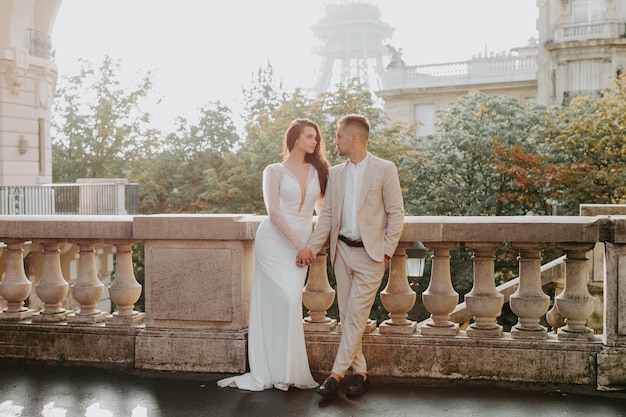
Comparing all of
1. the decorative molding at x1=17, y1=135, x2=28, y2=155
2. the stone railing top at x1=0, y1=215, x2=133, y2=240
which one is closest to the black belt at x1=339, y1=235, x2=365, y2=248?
the stone railing top at x1=0, y1=215, x2=133, y2=240

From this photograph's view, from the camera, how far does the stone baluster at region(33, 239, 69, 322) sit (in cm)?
679

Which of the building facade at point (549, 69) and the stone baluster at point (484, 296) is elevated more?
the building facade at point (549, 69)

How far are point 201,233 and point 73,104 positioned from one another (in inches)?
1674

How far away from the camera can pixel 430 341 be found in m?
6.08

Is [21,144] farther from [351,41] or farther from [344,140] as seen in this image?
[351,41]

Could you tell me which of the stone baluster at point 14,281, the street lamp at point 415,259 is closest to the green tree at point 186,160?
→ the street lamp at point 415,259

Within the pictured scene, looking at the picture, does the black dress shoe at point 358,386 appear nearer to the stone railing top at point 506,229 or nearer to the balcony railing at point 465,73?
the stone railing top at point 506,229

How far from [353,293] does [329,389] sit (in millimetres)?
731

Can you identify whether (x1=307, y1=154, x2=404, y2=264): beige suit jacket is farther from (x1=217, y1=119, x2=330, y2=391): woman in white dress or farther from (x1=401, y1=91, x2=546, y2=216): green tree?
(x1=401, y1=91, x2=546, y2=216): green tree

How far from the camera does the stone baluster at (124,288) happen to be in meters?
6.68

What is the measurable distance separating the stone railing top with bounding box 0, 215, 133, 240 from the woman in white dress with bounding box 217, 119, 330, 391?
128cm

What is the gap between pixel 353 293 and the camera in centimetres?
575

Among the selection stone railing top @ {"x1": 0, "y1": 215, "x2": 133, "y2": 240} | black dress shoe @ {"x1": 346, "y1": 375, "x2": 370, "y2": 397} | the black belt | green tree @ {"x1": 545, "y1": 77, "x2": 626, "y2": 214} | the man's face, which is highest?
green tree @ {"x1": 545, "y1": 77, "x2": 626, "y2": 214}

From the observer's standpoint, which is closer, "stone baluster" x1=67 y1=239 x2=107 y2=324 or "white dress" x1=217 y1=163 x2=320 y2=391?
"white dress" x1=217 y1=163 x2=320 y2=391
